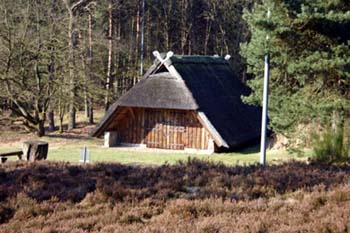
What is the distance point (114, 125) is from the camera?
2541 centimetres

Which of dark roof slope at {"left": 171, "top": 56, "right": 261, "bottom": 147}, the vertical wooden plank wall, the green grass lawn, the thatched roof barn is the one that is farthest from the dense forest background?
dark roof slope at {"left": 171, "top": 56, "right": 261, "bottom": 147}

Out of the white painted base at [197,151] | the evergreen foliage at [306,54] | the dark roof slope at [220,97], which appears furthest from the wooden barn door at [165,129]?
the evergreen foliage at [306,54]

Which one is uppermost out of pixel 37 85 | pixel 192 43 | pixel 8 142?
pixel 192 43

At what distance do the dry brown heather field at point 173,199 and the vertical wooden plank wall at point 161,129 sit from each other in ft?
48.4

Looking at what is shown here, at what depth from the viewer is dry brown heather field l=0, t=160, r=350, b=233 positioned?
215 inches

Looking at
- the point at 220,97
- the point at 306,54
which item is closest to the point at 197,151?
the point at 220,97

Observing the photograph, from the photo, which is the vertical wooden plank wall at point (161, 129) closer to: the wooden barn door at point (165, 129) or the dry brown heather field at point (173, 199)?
the wooden barn door at point (165, 129)

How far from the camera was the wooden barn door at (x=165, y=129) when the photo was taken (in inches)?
966

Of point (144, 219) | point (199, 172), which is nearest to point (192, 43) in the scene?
point (199, 172)

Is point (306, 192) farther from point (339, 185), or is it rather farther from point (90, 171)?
point (90, 171)

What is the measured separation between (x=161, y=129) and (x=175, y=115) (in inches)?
37.6

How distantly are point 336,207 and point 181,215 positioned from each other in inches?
66.0

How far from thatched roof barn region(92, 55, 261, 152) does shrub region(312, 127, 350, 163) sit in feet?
36.6

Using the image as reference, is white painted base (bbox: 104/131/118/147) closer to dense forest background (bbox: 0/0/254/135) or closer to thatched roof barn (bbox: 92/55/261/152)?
thatched roof barn (bbox: 92/55/261/152)
